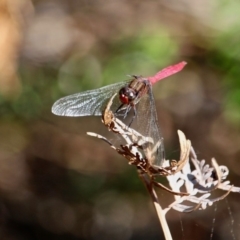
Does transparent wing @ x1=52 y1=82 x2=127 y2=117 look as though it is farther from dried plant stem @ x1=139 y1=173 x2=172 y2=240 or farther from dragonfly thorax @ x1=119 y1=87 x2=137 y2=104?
dried plant stem @ x1=139 y1=173 x2=172 y2=240

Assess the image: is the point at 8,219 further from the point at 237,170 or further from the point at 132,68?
the point at 237,170

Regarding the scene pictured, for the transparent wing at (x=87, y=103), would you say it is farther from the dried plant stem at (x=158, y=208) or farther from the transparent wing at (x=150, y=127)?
the dried plant stem at (x=158, y=208)

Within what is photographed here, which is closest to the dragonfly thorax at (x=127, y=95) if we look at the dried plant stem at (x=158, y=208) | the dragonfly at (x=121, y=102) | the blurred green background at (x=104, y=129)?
the dragonfly at (x=121, y=102)

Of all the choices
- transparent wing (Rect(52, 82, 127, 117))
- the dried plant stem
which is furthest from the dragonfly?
the dried plant stem

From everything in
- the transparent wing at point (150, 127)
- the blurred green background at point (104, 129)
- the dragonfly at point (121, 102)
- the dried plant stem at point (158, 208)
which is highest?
the blurred green background at point (104, 129)

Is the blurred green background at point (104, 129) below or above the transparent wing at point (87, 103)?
above

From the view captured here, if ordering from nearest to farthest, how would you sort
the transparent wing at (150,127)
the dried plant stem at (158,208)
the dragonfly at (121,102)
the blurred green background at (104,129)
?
1. the dried plant stem at (158,208)
2. the transparent wing at (150,127)
3. the dragonfly at (121,102)
4. the blurred green background at (104,129)

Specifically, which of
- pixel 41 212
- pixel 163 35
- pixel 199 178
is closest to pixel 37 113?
pixel 41 212
